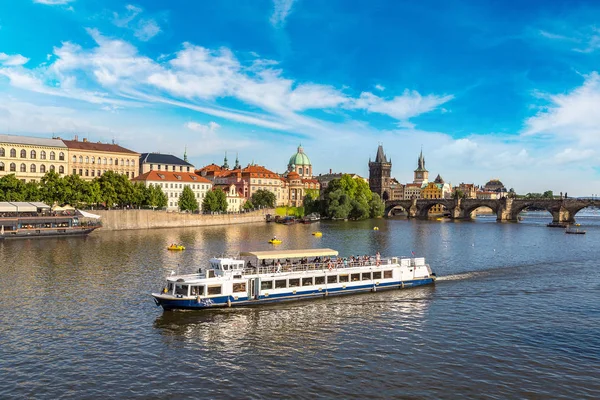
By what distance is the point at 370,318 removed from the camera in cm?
4028

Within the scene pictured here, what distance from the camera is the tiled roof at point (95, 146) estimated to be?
13890cm

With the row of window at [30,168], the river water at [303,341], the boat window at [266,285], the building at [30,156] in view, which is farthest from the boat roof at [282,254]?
the row of window at [30,168]

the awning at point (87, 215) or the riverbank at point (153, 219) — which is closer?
the awning at point (87, 215)

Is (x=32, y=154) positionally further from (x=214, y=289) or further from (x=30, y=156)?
(x=214, y=289)

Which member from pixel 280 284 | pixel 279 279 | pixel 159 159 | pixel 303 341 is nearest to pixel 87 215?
pixel 159 159

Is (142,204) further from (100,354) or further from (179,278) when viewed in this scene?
(100,354)

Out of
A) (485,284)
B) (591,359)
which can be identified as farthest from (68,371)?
(485,284)

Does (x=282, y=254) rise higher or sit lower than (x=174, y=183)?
lower

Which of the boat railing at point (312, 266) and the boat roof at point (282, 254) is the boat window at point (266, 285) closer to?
the boat railing at point (312, 266)

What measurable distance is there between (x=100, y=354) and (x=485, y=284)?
3943cm

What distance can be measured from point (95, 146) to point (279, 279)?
116 m

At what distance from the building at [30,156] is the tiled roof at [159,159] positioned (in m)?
33.7

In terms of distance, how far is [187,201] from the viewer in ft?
476

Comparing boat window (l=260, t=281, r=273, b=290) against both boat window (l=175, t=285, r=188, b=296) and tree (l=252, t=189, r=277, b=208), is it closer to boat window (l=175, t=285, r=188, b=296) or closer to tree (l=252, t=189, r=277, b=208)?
boat window (l=175, t=285, r=188, b=296)
